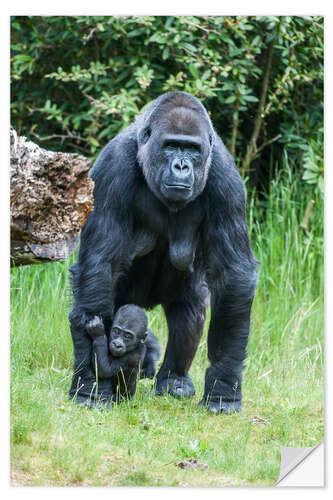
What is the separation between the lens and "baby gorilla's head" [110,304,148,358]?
334 cm

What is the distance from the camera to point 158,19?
3521 mm

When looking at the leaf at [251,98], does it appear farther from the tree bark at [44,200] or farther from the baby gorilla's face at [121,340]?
the tree bark at [44,200]

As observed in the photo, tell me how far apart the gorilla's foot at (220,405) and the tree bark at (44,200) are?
1143 mm

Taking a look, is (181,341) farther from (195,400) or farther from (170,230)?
(170,230)

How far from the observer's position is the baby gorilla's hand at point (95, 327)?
330cm

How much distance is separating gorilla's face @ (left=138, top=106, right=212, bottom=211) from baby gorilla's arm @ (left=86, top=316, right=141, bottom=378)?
60 centimetres

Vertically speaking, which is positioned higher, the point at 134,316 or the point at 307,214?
the point at 307,214

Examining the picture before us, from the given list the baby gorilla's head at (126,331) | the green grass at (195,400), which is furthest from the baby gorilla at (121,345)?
the green grass at (195,400)

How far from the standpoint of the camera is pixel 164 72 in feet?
13.8

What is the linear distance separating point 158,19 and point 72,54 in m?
0.59

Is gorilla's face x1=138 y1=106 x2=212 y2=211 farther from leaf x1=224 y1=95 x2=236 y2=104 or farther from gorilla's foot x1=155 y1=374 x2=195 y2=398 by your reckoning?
gorilla's foot x1=155 y1=374 x2=195 y2=398

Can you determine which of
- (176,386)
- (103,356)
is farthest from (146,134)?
(176,386)
